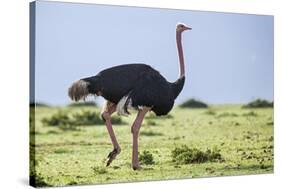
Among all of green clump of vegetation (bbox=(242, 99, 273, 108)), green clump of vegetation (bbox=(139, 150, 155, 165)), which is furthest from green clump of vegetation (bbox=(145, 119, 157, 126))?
green clump of vegetation (bbox=(242, 99, 273, 108))

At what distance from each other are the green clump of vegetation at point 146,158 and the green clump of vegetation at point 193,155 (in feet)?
1.05

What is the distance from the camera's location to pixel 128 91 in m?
9.82

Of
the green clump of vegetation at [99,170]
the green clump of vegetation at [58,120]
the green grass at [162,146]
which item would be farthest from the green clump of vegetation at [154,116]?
the green clump of vegetation at [58,120]

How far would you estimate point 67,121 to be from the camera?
31.3 ft

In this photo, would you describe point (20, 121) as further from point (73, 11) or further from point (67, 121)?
point (73, 11)

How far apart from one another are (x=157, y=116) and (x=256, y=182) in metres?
1.57

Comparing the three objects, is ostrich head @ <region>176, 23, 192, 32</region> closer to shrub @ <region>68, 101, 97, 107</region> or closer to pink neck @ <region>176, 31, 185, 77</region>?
pink neck @ <region>176, 31, 185, 77</region>

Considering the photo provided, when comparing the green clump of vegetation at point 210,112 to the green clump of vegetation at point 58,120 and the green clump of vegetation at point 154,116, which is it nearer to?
the green clump of vegetation at point 154,116

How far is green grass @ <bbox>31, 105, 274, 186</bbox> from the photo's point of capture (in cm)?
939

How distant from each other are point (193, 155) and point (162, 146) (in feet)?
1.51

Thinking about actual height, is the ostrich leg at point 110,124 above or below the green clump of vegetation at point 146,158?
above

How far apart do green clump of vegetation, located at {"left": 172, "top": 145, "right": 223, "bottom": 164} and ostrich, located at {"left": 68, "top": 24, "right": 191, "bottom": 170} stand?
1.82 ft

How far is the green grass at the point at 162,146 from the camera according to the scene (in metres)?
9.39

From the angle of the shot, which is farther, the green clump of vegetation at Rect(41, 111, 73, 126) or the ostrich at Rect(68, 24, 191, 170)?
the ostrich at Rect(68, 24, 191, 170)
